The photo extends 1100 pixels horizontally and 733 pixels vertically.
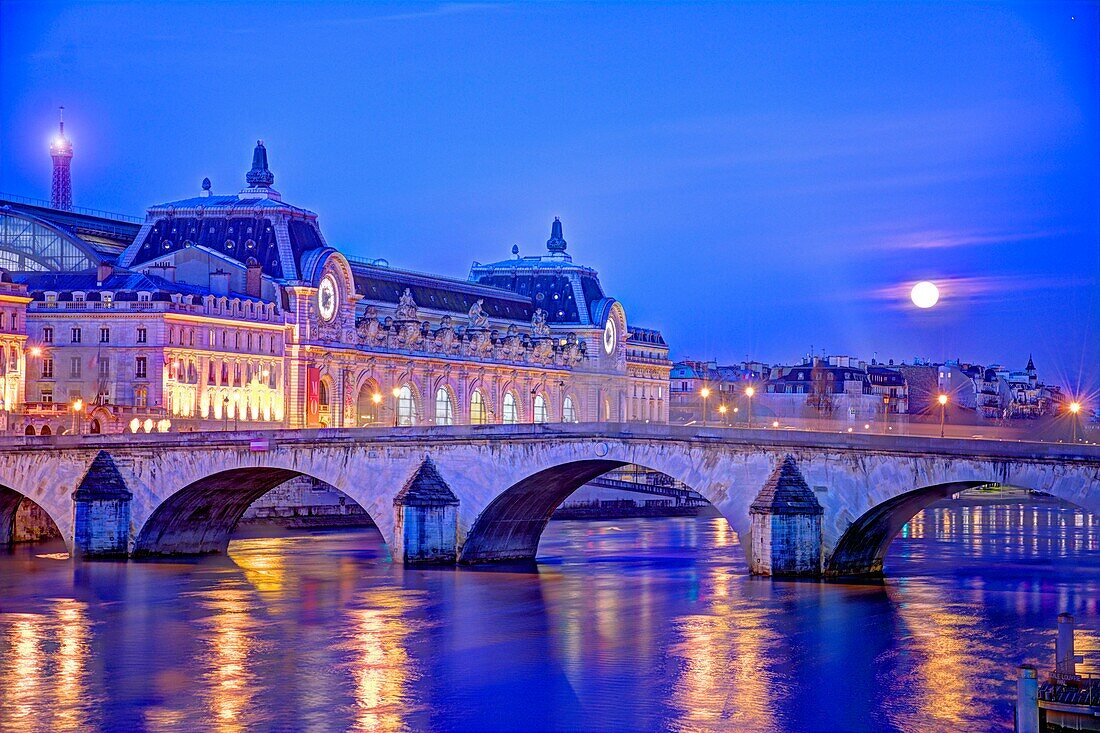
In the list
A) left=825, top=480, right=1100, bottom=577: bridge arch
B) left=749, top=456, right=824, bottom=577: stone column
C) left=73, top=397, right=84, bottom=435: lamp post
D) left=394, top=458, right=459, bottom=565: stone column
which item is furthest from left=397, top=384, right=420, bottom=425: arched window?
left=749, top=456, right=824, bottom=577: stone column

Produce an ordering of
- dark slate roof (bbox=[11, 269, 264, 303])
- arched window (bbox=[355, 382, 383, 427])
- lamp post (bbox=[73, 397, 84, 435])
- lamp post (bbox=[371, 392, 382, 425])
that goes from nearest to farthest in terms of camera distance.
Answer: lamp post (bbox=[73, 397, 84, 435]) < dark slate roof (bbox=[11, 269, 264, 303]) < lamp post (bbox=[371, 392, 382, 425]) < arched window (bbox=[355, 382, 383, 427])

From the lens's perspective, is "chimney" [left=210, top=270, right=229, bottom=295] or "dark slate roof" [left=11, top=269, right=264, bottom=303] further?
"chimney" [left=210, top=270, right=229, bottom=295]

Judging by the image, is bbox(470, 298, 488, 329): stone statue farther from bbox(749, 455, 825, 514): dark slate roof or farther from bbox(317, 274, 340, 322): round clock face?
bbox(749, 455, 825, 514): dark slate roof

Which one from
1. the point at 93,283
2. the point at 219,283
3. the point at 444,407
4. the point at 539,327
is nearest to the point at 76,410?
the point at 93,283

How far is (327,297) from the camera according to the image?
122 metres

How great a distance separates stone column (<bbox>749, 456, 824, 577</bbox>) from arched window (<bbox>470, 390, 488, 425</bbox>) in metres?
78.9

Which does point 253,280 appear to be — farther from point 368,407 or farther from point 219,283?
point 368,407

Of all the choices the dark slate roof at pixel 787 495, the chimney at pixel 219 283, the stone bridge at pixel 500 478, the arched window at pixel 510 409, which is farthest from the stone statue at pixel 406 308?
the dark slate roof at pixel 787 495

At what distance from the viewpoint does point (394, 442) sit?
238 ft

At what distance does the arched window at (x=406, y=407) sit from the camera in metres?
132

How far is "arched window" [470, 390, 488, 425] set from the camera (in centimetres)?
14212

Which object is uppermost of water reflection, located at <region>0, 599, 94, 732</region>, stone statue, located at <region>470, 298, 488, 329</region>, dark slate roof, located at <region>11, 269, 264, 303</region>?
stone statue, located at <region>470, 298, 488, 329</region>

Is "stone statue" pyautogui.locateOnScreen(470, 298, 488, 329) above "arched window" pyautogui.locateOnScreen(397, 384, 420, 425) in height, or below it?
above

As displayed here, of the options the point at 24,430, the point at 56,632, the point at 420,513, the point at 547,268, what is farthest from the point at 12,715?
the point at 547,268
